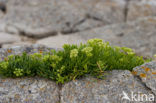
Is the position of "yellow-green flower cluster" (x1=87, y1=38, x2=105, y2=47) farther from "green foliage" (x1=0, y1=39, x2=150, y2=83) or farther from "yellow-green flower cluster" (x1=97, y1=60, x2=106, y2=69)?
"yellow-green flower cluster" (x1=97, y1=60, x2=106, y2=69)

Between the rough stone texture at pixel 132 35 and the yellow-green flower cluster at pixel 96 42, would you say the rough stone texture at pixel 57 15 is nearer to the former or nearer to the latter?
the rough stone texture at pixel 132 35

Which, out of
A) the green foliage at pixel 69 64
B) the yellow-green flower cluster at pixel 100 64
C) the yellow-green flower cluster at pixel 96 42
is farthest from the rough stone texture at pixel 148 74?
the yellow-green flower cluster at pixel 96 42

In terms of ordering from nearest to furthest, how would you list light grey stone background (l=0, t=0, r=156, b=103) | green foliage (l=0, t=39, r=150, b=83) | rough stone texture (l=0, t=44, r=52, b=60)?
green foliage (l=0, t=39, r=150, b=83), rough stone texture (l=0, t=44, r=52, b=60), light grey stone background (l=0, t=0, r=156, b=103)

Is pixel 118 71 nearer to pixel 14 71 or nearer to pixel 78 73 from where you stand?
pixel 78 73

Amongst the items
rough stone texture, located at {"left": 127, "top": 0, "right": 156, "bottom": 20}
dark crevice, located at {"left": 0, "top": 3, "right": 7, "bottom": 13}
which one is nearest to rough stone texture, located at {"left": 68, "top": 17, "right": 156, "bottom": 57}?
rough stone texture, located at {"left": 127, "top": 0, "right": 156, "bottom": 20}

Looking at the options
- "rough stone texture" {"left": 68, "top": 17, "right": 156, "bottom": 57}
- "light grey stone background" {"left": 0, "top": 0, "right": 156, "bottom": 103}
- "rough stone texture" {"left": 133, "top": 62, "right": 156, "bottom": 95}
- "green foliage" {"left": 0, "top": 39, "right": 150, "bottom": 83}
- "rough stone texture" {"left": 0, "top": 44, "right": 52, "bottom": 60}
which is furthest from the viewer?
"light grey stone background" {"left": 0, "top": 0, "right": 156, "bottom": 103}

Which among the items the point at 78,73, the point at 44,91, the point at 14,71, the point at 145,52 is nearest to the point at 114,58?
the point at 78,73
